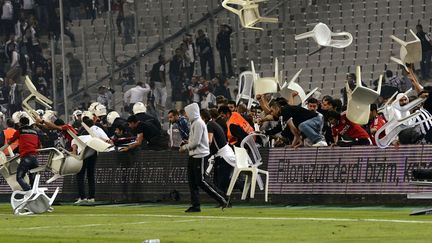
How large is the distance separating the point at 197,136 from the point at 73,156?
6.34 metres

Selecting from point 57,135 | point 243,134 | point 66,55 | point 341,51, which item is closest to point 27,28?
point 66,55

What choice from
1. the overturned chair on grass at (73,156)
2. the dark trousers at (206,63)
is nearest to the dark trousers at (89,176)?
the overturned chair on grass at (73,156)

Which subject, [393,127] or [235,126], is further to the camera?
[235,126]

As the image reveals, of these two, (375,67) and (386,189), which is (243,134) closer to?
(386,189)

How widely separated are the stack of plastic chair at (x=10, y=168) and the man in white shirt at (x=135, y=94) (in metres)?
9.73

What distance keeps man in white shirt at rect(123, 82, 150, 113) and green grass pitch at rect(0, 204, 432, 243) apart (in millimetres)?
13228

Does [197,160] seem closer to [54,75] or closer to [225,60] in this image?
[225,60]

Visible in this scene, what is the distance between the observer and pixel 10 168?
96.4 ft

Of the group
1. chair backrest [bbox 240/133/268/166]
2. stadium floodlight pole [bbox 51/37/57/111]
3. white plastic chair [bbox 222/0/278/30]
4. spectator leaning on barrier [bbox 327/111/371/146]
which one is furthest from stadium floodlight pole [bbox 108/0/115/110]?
spectator leaning on barrier [bbox 327/111/371/146]

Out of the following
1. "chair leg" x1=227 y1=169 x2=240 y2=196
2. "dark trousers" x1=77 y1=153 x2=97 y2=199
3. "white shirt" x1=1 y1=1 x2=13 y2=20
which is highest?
"white shirt" x1=1 y1=1 x2=13 y2=20

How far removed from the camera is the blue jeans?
26422 millimetres

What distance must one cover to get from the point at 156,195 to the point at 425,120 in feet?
23.0

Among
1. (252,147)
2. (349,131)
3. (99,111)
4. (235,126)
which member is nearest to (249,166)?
(252,147)

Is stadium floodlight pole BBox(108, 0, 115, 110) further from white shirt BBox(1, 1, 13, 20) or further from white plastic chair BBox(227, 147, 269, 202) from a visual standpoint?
white plastic chair BBox(227, 147, 269, 202)
